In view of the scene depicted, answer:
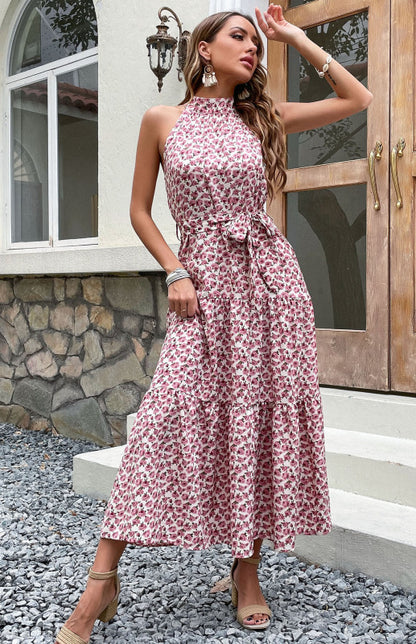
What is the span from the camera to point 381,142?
3311 millimetres

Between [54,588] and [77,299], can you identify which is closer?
[54,588]

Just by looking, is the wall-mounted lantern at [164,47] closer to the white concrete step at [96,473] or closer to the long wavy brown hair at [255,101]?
the long wavy brown hair at [255,101]

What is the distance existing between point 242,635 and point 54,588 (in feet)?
2.36

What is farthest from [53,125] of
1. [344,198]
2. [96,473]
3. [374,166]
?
[96,473]

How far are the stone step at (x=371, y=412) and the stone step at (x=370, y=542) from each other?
0.48m

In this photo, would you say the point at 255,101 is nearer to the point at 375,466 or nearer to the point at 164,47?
the point at 375,466

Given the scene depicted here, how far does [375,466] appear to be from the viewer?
2768 mm

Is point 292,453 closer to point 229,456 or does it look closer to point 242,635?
point 229,456

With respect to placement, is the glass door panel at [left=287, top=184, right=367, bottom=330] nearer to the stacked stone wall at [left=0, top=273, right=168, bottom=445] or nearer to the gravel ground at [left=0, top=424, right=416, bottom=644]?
the stacked stone wall at [left=0, top=273, right=168, bottom=445]

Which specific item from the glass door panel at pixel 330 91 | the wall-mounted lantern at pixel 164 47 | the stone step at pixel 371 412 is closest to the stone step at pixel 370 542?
the stone step at pixel 371 412

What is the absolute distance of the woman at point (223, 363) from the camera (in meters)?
1.89

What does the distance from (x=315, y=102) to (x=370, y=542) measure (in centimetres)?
146

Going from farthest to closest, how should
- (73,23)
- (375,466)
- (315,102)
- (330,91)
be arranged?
(73,23)
(330,91)
(375,466)
(315,102)

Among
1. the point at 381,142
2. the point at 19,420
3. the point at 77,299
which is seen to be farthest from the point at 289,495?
the point at 19,420
